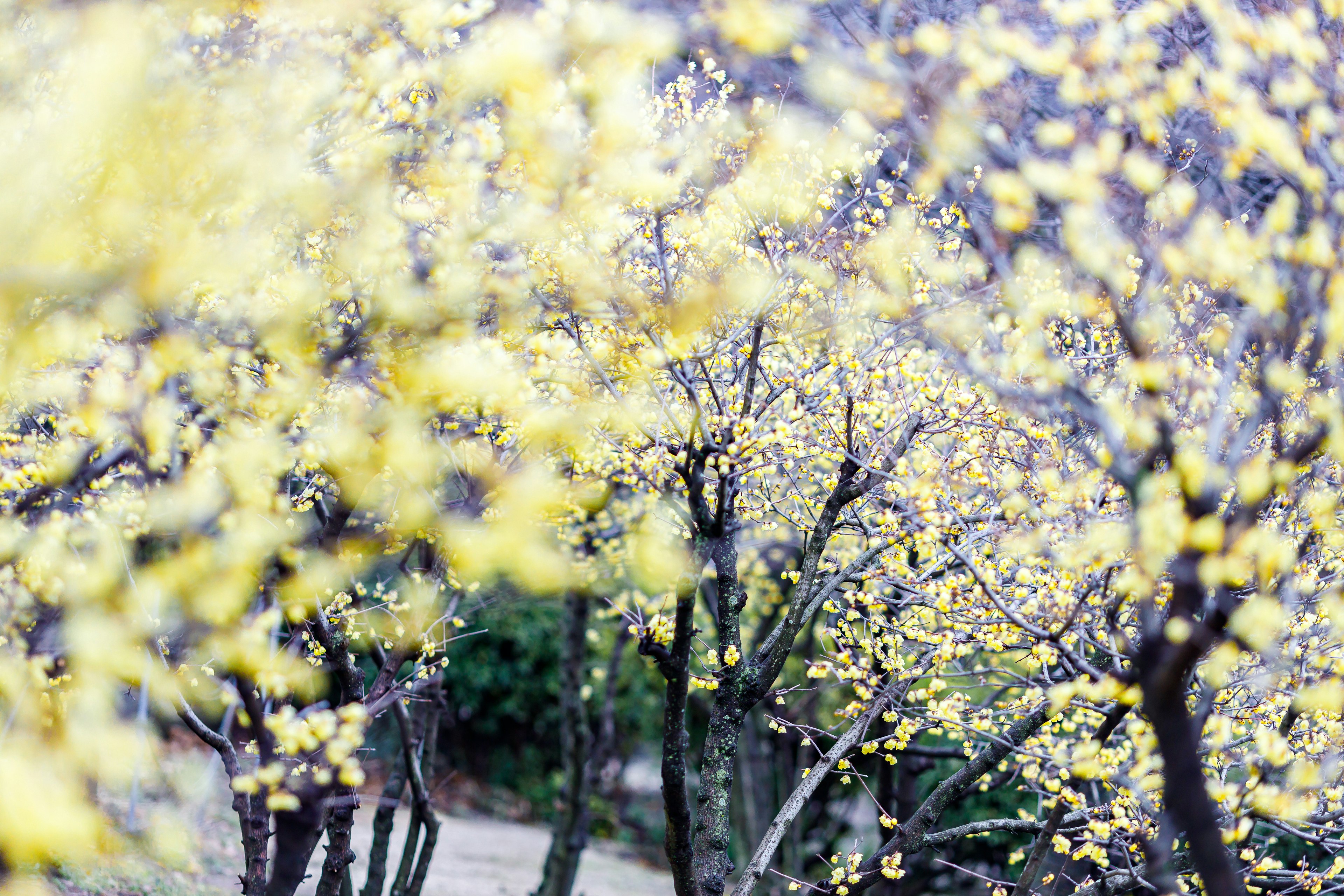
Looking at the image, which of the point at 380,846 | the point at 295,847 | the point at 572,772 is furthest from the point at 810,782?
the point at 572,772

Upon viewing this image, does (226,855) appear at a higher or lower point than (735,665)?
lower

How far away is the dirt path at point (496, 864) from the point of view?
11.7 m

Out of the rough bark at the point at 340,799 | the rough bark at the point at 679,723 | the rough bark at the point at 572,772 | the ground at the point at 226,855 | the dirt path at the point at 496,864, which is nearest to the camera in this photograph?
the rough bark at the point at 679,723

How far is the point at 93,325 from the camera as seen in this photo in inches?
153

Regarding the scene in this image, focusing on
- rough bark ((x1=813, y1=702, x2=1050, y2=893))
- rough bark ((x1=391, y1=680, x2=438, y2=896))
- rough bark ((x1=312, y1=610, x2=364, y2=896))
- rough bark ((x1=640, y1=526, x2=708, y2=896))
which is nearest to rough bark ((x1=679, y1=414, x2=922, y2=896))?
rough bark ((x1=640, y1=526, x2=708, y2=896))

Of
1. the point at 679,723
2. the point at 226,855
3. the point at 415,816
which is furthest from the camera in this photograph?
the point at 226,855

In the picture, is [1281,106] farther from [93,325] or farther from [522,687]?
[522,687]

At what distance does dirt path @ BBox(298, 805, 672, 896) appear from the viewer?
38.4ft

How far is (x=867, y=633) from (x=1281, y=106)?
12.5 ft

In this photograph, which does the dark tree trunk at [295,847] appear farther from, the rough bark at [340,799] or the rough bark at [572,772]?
the rough bark at [572,772]

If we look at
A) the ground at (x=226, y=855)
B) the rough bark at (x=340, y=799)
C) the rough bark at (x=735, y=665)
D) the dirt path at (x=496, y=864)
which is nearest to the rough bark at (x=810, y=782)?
the rough bark at (x=735, y=665)

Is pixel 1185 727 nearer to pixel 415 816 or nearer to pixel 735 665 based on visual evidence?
pixel 735 665

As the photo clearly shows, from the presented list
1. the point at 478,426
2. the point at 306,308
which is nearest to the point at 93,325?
the point at 306,308

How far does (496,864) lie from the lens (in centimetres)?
1345
